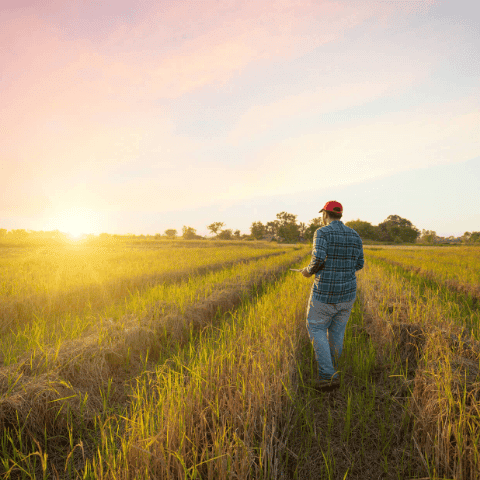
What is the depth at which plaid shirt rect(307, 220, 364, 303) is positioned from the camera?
260 centimetres

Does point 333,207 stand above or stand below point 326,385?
above

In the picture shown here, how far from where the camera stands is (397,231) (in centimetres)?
7100

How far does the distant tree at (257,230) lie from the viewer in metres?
83.4

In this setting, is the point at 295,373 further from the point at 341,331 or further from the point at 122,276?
the point at 122,276

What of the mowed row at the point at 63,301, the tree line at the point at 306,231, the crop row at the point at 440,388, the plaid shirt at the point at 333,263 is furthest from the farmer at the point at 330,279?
the tree line at the point at 306,231

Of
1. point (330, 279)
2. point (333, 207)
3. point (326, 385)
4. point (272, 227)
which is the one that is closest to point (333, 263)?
point (330, 279)

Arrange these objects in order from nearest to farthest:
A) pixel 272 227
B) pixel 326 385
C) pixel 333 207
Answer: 1. pixel 326 385
2. pixel 333 207
3. pixel 272 227

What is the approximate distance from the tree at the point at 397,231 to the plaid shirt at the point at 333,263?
259 ft

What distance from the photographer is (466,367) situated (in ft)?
7.32

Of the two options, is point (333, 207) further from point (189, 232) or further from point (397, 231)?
point (397, 231)

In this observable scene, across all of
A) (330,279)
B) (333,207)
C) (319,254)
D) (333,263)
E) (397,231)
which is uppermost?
(397,231)

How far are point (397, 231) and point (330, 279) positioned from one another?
272ft

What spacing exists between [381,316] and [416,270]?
→ 27.8 feet

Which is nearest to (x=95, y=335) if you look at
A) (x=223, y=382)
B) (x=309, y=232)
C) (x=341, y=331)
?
(x=223, y=382)
